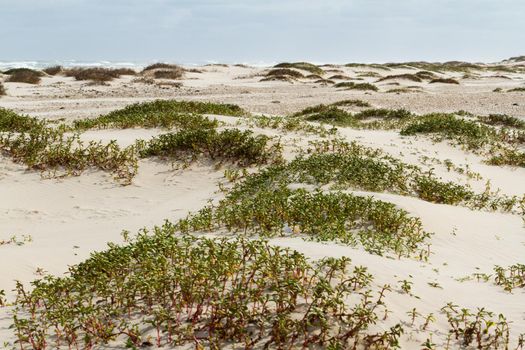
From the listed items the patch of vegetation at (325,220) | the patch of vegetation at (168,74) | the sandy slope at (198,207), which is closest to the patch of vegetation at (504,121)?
the sandy slope at (198,207)

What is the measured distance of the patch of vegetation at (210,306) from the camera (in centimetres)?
461

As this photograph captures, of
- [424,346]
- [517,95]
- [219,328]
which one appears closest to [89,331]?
[219,328]

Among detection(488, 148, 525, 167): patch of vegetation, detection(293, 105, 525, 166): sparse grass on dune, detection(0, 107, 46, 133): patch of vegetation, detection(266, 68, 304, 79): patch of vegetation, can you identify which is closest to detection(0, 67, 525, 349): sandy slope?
detection(488, 148, 525, 167): patch of vegetation

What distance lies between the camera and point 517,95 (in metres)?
32.9

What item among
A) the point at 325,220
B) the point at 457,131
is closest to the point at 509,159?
A: the point at 457,131

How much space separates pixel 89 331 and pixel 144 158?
918cm

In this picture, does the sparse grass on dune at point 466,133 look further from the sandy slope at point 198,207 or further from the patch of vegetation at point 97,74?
the patch of vegetation at point 97,74

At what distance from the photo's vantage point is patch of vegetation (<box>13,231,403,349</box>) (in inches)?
181

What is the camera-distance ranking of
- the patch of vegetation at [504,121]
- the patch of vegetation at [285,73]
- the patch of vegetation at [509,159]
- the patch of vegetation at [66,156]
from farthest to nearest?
the patch of vegetation at [285,73] → the patch of vegetation at [504,121] → the patch of vegetation at [509,159] → the patch of vegetation at [66,156]

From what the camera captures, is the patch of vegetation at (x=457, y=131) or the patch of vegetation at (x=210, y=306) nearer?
the patch of vegetation at (x=210, y=306)

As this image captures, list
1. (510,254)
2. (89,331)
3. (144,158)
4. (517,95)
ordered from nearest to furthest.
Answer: (89,331) < (510,254) < (144,158) < (517,95)

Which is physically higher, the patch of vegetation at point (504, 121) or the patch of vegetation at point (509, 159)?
the patch of vegetation at point (504, 121)

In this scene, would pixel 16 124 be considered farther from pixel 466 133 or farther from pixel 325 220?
pixel 466 133

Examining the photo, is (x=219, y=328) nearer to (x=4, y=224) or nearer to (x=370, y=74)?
(x=4, y=224)
